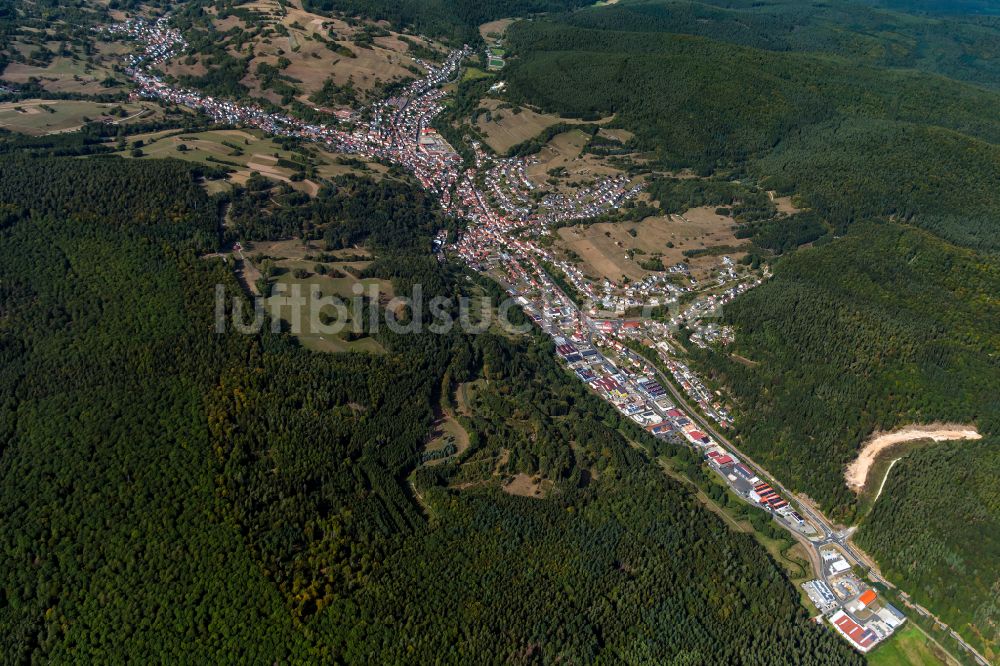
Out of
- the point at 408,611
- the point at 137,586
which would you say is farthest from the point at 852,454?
the point at 137,586

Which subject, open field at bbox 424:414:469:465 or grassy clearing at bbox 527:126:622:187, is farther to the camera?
grassy clearing at bbox 527:126:622:187

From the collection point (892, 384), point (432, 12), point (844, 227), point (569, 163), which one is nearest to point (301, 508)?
point (892, 384)

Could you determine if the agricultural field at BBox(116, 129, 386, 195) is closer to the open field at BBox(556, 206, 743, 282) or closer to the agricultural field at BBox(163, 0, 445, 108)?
the agricultural field at BBox(163, 0, 445, 108)

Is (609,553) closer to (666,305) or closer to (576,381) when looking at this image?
(576,381)

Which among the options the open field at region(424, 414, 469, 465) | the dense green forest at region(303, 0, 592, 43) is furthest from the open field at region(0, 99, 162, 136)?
the open field at region(424, 414, 469, 465)

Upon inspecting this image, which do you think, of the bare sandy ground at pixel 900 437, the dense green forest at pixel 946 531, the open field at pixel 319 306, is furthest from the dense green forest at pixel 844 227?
the open field at pixel 319 306

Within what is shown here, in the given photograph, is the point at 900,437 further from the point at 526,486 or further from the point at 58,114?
the point at 58,114
